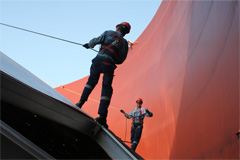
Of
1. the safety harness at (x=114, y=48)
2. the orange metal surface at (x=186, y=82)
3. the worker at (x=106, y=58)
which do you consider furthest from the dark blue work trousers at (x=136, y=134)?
the safety harness at (x=114, y=48)

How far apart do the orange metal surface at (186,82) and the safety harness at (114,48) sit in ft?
8.21

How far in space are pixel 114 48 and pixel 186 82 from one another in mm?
3386

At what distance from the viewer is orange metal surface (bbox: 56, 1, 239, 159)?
480 cm

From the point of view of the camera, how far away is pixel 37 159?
125 cm

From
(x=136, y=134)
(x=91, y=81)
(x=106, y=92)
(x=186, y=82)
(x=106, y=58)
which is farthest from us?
(x=186, y=82)

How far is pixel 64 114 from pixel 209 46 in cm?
437

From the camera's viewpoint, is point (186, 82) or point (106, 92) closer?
point (106, 92)

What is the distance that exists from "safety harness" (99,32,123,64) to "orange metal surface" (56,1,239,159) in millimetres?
2503

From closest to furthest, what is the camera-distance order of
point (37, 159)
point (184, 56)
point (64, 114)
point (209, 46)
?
point (37, 159)
point (64, 114)
point (209, 46)
point (184, 56)

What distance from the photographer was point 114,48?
9.70ft

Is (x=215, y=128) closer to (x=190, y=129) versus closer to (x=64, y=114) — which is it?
(x=190, y=129)

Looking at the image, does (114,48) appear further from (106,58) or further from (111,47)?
(106,58)

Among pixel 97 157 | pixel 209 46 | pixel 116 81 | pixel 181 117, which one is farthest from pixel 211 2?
pixel 97 157

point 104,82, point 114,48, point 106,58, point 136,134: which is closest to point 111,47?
point 114,48
